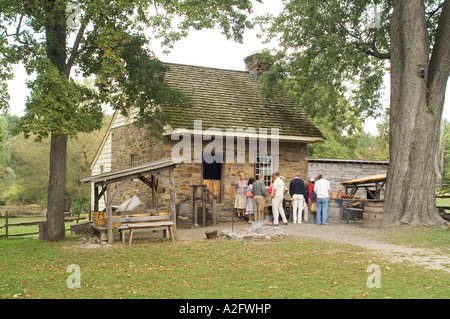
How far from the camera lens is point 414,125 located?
14648 millimetres

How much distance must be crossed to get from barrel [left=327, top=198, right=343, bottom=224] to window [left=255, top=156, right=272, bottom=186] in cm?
326

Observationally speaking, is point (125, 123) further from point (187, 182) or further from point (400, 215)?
point (400, 215)

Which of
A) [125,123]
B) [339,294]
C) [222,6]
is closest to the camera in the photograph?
[339,294]

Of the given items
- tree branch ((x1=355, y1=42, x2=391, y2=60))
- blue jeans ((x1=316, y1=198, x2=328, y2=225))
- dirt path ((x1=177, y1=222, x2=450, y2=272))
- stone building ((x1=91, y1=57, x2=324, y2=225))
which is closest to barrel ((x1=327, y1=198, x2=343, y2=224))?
dirt path ((x1=177, y1=222, x2=450, y2=272))

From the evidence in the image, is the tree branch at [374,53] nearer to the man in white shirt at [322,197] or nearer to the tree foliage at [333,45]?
the tree foliage at [333,45]

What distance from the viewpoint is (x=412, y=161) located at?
47.8 ft

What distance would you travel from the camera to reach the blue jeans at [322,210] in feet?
53.5

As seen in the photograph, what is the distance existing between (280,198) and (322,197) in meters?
1.42

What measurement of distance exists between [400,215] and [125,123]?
41.4 ft

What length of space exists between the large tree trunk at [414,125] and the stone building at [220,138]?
518cm

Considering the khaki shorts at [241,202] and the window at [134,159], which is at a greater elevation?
the window at [134,159]

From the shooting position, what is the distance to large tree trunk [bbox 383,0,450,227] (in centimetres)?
1440

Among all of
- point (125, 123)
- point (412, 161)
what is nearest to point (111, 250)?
point (412, 161)

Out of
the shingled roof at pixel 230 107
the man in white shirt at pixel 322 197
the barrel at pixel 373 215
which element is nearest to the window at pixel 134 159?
the shingled roof at pixel 230 107
